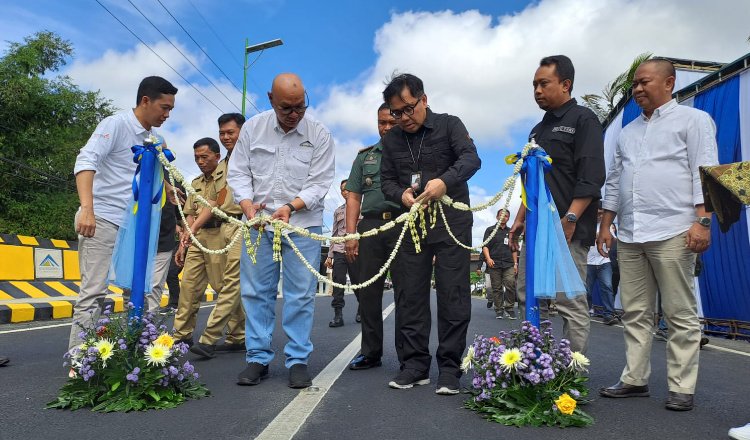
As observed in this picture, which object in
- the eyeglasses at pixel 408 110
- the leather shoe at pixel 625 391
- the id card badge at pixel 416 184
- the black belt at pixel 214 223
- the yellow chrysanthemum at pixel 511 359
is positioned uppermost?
the eyeglasses at pixel 408 110

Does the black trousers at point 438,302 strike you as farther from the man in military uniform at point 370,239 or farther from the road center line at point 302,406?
the road center line at point 302,406

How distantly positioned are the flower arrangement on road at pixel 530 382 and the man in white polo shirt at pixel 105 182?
2.53 meters

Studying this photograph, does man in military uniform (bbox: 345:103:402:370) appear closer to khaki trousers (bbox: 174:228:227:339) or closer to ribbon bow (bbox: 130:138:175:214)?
khaki trousers (bbox: 174:228:227:339)

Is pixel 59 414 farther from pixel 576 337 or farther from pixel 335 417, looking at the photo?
pixel 576 337

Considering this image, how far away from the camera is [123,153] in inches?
168

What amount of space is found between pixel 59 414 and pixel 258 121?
232 centimetres

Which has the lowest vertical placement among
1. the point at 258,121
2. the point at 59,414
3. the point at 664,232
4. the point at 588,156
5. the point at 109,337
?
the point at 59,414

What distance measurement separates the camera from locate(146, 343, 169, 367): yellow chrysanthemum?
3443mm

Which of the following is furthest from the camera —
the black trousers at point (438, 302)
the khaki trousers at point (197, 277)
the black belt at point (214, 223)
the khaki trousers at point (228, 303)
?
the black belt at point (214, 223)

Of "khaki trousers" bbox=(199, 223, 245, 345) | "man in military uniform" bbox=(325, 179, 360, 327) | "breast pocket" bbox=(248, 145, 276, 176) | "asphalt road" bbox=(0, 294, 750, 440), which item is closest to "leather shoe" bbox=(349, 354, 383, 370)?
"asphalt road" bbox=(0, 294, 750, 440)

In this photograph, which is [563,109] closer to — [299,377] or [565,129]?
[565,129]

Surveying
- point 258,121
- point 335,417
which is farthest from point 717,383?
point 258,121

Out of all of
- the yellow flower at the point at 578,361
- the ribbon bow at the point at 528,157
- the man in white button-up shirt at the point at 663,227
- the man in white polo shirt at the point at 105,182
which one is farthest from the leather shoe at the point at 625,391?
the man in white polo shirt at the point at 105,182

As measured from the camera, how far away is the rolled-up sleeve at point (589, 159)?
3.80m
